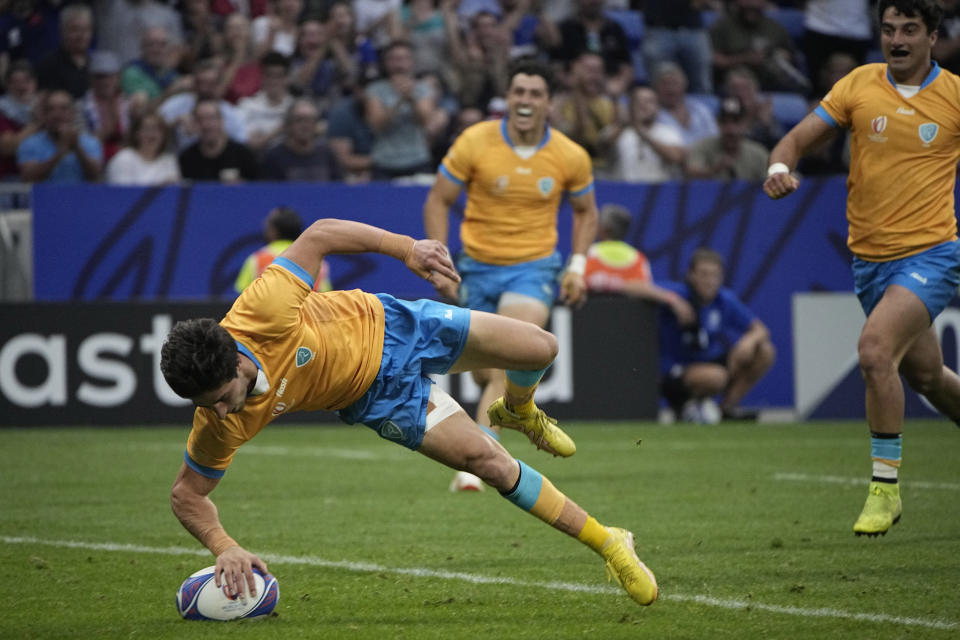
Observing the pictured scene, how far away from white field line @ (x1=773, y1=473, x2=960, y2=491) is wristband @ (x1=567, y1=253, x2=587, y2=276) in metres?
1.99

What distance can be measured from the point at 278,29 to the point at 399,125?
2.37 m

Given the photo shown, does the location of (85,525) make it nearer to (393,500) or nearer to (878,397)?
(393,500)

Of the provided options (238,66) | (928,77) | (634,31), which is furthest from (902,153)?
Answer: (634,31)

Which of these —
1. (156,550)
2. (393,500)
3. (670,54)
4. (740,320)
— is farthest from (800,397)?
(156,550)

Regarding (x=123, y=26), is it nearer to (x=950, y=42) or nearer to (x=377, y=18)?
(x=377, y=18)

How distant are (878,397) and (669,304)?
704 centimetres

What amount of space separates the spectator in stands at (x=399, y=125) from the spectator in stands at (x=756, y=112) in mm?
3920

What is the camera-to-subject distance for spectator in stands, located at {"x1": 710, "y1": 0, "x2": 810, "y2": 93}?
710 inches

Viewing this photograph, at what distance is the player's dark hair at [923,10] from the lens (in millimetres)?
6871

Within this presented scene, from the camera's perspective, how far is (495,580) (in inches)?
237

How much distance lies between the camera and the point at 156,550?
6922mm

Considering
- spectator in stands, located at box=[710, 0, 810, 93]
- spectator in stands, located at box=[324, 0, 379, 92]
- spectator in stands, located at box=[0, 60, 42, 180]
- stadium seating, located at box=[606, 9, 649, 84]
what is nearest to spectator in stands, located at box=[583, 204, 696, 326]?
spectator in stands, located at box=[324, 0, 379, 92]

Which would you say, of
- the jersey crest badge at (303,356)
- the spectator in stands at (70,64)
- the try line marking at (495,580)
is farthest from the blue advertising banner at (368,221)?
the jersey crest badge at (303,356)

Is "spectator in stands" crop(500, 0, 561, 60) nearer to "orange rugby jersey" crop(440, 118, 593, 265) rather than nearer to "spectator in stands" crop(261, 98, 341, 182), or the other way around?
"spectator in stands" crop(261, 98, 341, 182)
